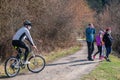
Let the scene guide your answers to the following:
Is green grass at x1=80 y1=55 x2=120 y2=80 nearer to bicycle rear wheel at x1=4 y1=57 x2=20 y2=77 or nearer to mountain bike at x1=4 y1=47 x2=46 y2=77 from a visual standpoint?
mountain bike at x1=4 y1=47 x2=46 y2=77

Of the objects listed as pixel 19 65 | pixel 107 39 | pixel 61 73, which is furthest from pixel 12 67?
pixel 107 39

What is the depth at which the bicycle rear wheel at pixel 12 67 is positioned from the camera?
13031 millimetres

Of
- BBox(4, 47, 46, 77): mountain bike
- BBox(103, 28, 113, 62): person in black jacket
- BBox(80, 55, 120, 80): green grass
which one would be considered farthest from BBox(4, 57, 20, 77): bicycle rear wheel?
BBox(103, 28, 113, 62): person in black jacket

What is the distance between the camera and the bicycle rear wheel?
1303cm

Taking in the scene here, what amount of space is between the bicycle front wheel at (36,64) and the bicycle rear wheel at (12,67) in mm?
907

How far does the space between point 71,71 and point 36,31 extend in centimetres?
718

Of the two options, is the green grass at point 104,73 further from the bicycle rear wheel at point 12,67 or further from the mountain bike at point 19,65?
the bicycle rear wheel at point 12,67

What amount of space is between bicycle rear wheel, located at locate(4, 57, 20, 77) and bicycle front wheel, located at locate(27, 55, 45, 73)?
2.98ft

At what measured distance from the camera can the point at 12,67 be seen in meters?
13.2

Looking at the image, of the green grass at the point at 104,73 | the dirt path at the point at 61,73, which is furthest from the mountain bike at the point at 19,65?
the green grass at the point at 104,73

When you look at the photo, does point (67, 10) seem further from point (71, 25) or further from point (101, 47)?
point (101, 47)

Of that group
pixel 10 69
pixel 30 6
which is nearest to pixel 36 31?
pixel 30 6

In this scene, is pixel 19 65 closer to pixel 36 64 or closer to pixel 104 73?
pixel 36 64

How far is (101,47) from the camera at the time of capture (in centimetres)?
1977
